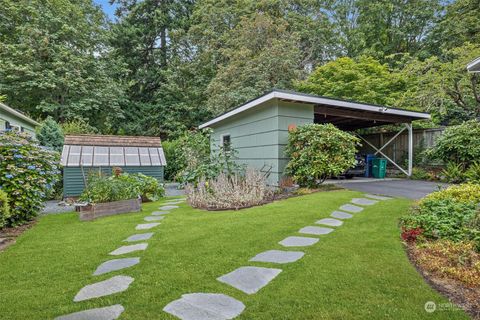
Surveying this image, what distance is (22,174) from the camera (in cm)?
504

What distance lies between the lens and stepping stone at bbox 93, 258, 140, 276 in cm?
→ 280

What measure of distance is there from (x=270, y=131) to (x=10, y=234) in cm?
575

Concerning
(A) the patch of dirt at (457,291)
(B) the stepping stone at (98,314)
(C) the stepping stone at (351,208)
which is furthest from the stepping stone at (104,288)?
(C) the stepping stone at (351,208)

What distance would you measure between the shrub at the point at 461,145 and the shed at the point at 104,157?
879cm

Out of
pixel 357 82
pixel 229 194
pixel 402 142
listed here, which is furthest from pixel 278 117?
pixel 357 82

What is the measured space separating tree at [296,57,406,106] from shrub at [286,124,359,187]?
8203 millimetres

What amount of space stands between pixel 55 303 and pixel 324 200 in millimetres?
4610

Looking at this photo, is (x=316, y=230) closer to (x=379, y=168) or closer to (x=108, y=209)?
(x=108, y=209)

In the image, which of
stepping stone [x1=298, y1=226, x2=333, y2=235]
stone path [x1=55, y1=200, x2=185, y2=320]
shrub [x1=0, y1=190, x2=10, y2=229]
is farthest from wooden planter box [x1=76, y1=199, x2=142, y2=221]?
stepping stone [x1=298, y1=226, x2=333, y2=235]

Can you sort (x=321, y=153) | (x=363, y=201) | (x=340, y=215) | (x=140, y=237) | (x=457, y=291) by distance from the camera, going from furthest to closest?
(x=321, y=153) → (x=363, y=201) → (x=340, y=215) → (x=140, y=237) → (x=457, y=291)

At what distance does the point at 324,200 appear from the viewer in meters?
5.64

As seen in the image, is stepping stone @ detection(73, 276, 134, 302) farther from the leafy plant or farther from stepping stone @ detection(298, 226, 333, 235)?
the leafy plant

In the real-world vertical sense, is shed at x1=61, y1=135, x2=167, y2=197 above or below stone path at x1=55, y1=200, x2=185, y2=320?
above

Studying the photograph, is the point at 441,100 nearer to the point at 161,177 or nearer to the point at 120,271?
the point at 161,177
